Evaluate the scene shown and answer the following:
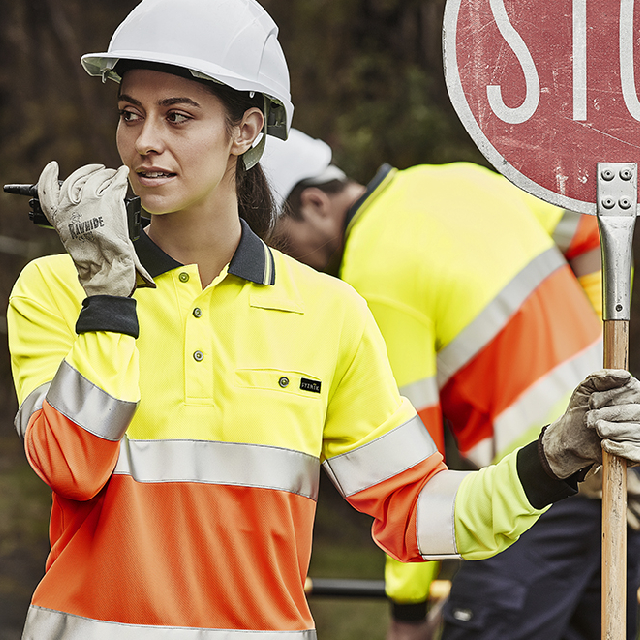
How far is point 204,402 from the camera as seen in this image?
1876 mm

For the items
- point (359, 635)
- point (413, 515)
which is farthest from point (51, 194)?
point (359, 635)

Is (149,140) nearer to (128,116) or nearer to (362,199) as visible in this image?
(128,116)

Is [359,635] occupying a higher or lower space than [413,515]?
lower

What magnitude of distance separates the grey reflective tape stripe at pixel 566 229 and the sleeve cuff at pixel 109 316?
183cm

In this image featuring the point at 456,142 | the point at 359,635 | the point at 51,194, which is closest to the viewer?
the point at 51,194

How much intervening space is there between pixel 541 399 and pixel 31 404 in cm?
151

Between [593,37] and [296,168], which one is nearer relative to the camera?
[593,37]

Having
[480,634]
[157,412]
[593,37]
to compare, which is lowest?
[480,634]

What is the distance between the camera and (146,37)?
6.21 ft

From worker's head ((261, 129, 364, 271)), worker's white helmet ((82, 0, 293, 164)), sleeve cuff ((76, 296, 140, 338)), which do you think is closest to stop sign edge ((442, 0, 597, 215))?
worker's white helmet ((82, 0, 293, 164))

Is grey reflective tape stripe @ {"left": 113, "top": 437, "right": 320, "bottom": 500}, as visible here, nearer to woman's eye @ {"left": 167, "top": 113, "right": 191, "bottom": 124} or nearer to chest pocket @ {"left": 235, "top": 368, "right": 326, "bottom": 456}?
chest pocket @ {"left": 235, "top": 368, "right": 326, "bottom": 456}

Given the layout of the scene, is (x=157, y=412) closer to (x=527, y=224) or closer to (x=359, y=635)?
(x=527, y=224)

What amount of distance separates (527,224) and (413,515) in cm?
127

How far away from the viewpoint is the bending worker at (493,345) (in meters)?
2.90
